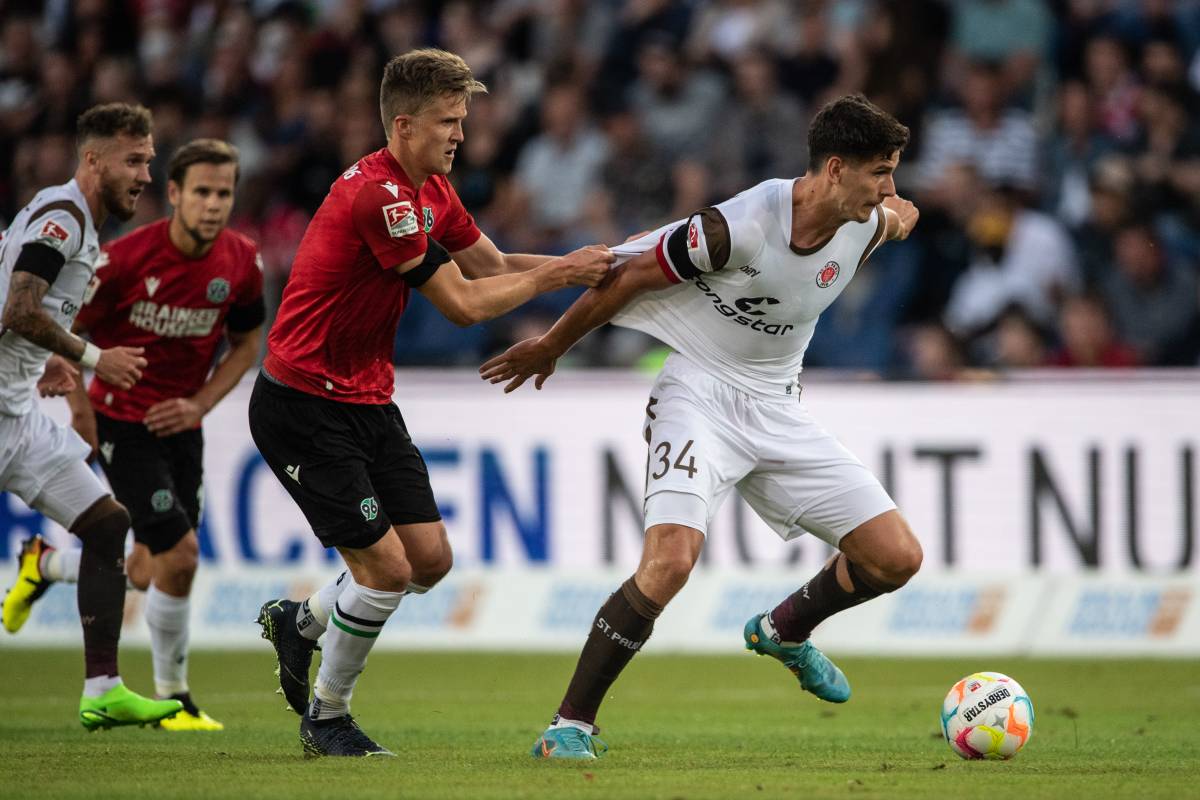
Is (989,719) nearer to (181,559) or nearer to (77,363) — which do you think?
(181,559)

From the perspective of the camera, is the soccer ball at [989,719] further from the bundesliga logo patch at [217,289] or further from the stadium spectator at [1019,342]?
the stadium spectator at [1019,342]

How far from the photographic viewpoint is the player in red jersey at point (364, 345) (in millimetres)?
7090

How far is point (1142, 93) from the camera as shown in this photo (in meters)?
15.6

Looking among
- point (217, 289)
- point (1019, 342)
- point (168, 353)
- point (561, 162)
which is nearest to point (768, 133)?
point (561, 162)

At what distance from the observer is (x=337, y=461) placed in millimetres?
7211

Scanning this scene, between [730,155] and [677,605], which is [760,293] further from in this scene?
[730,155]

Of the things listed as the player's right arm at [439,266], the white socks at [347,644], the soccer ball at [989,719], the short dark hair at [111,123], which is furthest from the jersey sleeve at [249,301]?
the soccer ball at [989,719]

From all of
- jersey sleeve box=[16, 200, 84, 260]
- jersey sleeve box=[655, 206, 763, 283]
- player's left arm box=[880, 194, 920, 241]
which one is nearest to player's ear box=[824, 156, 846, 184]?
jersey sleeve box=[655, 206, 763, 283]

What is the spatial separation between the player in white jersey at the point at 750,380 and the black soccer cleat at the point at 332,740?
0.77 meters

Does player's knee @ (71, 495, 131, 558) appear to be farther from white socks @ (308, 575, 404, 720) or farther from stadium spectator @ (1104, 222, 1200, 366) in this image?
stadium spectator @ (1104, 222, 1200, 366)

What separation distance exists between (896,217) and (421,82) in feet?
7.51

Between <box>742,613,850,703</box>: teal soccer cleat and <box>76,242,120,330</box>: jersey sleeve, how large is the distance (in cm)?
395

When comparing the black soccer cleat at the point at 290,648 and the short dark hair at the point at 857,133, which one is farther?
the black soccer cleat at the point at 290,648

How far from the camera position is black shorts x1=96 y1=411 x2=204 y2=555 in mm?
9258
